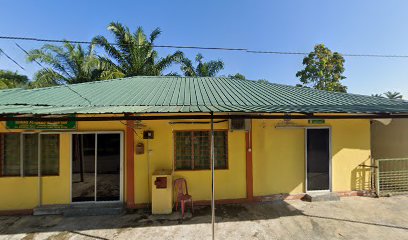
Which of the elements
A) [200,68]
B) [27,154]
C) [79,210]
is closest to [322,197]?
[79,210]


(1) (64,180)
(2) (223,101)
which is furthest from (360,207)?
(1) (64,180)

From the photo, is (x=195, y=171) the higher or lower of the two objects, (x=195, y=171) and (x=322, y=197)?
the higher

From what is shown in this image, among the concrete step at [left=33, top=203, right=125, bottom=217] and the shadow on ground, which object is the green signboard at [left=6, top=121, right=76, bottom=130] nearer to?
the concrete step at [left=33, top=203, right=125, bottom=217]

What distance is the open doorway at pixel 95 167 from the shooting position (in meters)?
7.04

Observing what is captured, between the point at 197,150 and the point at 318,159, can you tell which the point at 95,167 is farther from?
the point at 318,159

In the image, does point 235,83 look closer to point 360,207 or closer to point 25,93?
point 360,207

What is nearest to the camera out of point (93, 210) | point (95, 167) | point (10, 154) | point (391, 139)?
point (93, 210)

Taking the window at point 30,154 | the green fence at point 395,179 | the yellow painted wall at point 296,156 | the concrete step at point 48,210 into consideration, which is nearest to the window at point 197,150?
the yellow painted wall at point 296,156

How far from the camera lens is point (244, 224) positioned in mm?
5922

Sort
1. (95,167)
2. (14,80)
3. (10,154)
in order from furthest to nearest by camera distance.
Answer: (14,80)
(95,167)
(10,154)

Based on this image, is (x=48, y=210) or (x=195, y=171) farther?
(x=195, y=171)

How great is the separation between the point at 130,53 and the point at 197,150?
11816 mm

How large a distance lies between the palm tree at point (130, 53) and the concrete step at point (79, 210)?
426 inches

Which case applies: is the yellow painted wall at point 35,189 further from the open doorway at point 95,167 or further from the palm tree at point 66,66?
the palm tree at point 66,66
